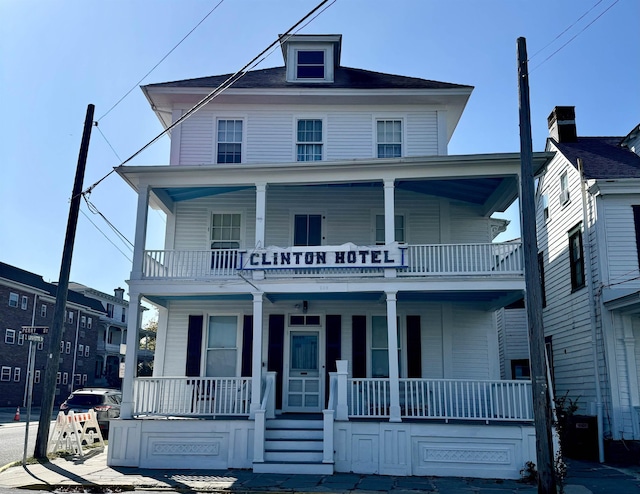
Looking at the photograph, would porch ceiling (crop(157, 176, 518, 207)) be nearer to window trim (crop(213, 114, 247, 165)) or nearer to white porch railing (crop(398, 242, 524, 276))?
window trim (crop(213, 114, 247, 165))

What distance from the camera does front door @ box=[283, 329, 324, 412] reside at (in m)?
15.5

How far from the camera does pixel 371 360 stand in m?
15.8

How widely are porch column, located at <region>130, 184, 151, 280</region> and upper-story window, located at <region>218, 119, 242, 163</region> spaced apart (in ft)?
10.0

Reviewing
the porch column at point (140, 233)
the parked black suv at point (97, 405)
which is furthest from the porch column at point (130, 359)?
the parked black suv at point (97, 405)

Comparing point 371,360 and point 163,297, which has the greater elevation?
point 163,297

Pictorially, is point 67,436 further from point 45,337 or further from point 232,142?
point 45,337

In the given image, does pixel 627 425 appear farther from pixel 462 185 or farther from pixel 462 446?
pixel 462 185

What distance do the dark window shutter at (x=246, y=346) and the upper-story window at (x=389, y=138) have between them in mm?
5772

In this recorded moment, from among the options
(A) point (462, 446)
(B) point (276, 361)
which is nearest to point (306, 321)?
(B) point (276, 361)

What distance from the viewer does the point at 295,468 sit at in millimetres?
12156

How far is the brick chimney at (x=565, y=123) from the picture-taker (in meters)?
19.8

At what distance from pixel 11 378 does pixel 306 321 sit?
A: 28.2 meters

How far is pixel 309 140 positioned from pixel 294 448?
27.2 ft

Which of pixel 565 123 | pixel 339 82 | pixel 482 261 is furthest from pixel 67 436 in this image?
pixel 565 123
